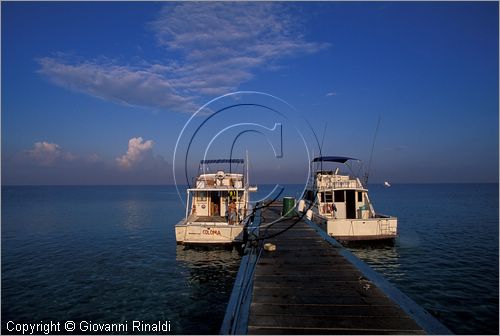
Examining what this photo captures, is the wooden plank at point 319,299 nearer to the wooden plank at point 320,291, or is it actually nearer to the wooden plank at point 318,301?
the wooden plank at point 318,301

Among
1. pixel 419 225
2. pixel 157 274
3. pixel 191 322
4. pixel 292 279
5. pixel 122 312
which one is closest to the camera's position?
pixel 292 279

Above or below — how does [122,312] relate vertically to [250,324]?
below

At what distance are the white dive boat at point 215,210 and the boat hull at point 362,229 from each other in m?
7.11

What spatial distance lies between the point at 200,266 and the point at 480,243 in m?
27.5

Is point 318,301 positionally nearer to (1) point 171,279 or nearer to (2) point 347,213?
(1) point 171,279

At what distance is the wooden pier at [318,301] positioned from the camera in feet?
23.2

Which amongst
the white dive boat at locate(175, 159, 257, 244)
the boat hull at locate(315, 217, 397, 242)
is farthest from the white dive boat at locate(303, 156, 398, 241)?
the white dive boat at locate(175, 159, 257, 244)

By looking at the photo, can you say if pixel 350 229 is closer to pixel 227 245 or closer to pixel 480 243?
pixel 227 245

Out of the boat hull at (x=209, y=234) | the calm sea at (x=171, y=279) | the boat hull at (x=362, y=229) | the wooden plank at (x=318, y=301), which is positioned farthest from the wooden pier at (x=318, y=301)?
the boat hull at (x=362, y=229)

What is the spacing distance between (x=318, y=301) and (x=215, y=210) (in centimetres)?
1978

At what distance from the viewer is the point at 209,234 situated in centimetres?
2138

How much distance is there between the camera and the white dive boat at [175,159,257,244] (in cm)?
2131

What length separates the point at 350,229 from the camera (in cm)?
2425

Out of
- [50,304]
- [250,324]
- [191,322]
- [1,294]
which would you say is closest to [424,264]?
[191,322]
